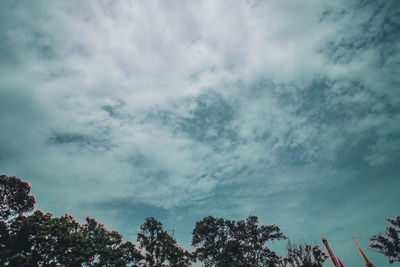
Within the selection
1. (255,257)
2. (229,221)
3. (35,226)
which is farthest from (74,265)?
(255,257)

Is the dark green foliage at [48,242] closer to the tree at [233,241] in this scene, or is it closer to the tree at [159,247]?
the tree at [159,247]

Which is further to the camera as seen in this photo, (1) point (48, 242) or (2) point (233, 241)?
(2) point (233, 241)

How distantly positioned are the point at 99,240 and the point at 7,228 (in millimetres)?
11617

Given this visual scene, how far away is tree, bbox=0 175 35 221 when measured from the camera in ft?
102

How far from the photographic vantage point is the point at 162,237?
105 feet

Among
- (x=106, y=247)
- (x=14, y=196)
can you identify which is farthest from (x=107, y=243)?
(x=14, y=196)

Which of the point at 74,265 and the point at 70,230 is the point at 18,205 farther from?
the point at 74,265

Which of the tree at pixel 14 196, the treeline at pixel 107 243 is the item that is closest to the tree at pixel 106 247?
the treeline at pixel 107 243

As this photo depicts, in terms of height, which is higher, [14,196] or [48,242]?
[14,196]

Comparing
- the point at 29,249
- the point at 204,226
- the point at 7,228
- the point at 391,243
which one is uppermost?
the point at 204,226

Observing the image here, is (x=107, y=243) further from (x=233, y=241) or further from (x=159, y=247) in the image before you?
(x=233, y=241)

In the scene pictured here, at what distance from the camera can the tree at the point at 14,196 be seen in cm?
3122

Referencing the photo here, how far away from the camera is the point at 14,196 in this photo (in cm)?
3212

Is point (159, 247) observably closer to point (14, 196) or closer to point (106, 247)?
point (106, 247)
